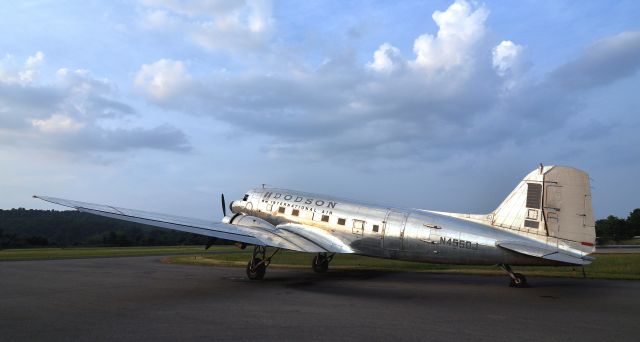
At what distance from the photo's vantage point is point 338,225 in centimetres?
1953

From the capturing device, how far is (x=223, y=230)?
18.2 m

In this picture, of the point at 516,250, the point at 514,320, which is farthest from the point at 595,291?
the point at 514,320

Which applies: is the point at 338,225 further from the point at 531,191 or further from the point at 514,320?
the point at 514,320

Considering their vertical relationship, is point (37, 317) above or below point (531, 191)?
below

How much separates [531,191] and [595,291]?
390cm

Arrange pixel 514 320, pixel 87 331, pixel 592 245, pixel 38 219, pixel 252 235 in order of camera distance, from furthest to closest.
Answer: pixel 38 219 < pixel 252 235 < pixel 592 245 < pixel 514 320 < pixel 87 331

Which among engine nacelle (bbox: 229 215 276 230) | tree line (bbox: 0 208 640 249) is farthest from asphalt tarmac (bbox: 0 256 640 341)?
tree line (bbox: 0 208 640 249)

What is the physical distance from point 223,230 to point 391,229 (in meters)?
6.72

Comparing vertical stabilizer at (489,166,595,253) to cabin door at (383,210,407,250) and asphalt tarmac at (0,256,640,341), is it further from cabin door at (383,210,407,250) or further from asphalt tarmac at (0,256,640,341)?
cabin door at (383,210,407,250)

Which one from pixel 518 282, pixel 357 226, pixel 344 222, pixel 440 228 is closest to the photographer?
pixel 518 282

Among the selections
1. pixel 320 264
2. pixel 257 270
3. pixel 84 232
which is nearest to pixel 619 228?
pixel 320 264

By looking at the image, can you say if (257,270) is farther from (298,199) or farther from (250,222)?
(298,199)

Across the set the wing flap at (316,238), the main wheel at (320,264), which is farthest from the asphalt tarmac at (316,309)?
the main wheel at (320,264)

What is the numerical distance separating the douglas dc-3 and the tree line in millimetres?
43123
